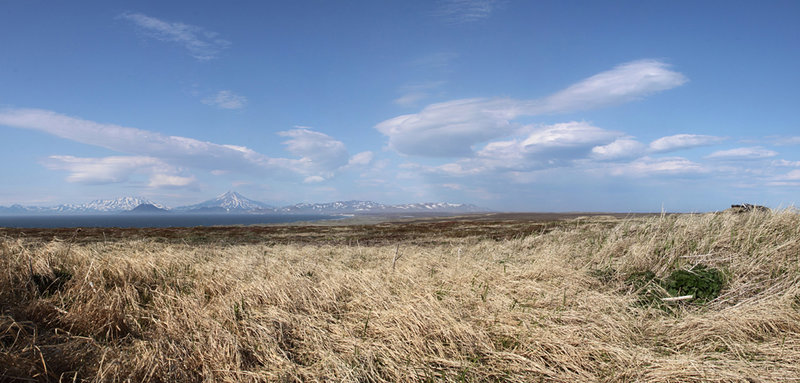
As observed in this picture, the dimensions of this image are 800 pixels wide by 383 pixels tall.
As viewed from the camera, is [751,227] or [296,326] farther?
[751,227]

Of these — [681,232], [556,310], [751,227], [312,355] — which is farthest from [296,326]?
[751,227]

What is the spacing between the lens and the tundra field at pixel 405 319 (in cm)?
406

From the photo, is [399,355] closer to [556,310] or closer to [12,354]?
[556,310]

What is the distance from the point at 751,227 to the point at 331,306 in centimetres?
1070

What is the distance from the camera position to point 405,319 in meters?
5.15

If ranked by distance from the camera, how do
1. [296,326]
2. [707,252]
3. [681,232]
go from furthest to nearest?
1. [681,232]
2. [707,252]
3. [296,326]

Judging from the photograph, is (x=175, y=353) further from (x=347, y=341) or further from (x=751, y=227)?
(x=751, y=227)

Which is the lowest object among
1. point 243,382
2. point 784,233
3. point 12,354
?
point 243,382

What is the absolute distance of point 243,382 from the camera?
13.0ft

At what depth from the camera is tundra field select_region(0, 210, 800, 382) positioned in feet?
13.3

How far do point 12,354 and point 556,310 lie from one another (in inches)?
255

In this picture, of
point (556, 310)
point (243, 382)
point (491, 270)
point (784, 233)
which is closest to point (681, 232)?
point (784, 233)

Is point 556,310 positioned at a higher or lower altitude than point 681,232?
lower

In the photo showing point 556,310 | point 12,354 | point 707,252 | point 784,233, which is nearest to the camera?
point 12,354
